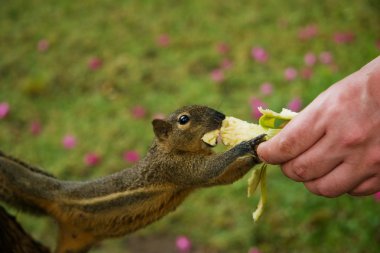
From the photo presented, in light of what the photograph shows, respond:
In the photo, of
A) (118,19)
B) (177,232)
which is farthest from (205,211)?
(118,19)

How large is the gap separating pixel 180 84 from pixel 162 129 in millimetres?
2671

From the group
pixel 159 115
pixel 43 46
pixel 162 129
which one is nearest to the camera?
pixel 162 129

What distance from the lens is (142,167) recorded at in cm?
282

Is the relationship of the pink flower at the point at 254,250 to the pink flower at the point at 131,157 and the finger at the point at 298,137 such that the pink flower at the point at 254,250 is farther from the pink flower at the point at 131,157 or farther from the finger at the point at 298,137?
the finger at the point at 298,137

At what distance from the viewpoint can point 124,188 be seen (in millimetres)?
2766

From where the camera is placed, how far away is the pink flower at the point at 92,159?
4.55m

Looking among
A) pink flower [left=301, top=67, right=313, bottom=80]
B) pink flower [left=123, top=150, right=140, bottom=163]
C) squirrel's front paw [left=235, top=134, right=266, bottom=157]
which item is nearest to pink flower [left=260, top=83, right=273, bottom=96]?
pink flower [left=301, top=67, right=313, bottom=80]

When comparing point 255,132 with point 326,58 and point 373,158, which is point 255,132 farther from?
point 326,58

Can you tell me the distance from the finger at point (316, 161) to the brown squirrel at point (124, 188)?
30.1 inches

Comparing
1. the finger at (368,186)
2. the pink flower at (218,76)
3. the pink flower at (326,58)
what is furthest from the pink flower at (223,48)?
the finger at (368,186)

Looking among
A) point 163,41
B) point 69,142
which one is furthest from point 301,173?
point 163,41

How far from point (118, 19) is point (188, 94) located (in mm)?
2109

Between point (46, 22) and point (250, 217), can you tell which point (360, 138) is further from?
point (46, 22)

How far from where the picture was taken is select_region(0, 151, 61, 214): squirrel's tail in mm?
2648
